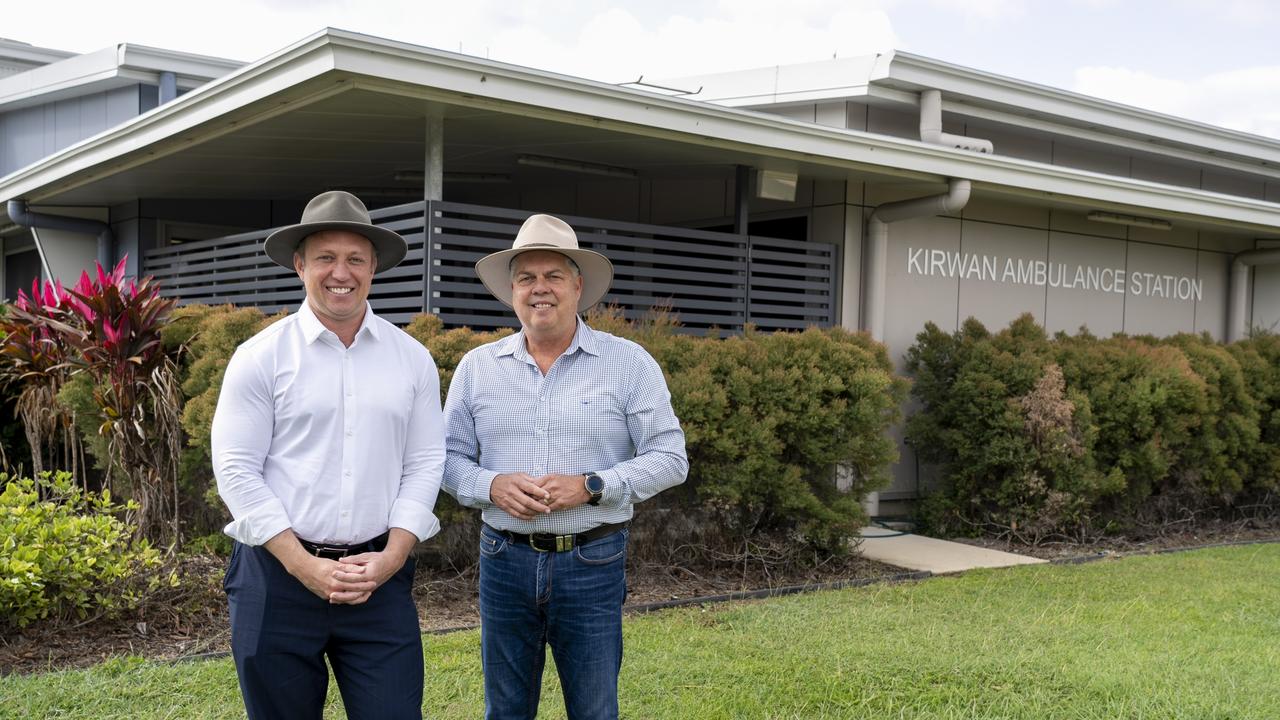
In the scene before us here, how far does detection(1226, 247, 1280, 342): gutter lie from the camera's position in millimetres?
12492

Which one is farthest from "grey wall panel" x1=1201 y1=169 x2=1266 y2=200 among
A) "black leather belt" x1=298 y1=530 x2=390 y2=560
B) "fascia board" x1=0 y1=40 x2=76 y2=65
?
"fascia board" x1=0 y1=40 x2=76 y2=65

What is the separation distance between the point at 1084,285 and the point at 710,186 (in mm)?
4027

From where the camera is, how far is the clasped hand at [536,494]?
3033 millimetres

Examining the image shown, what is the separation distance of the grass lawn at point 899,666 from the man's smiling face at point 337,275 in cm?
205

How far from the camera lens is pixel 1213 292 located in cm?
1258

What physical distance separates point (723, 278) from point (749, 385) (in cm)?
156

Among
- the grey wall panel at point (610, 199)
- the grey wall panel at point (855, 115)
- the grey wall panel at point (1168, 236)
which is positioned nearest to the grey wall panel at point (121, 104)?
the grey wall panel at point (610, 199)

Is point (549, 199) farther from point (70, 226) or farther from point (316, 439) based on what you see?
point (316, 439)

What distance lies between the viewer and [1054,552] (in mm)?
8430

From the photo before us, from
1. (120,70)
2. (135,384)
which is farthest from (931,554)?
(120,70)

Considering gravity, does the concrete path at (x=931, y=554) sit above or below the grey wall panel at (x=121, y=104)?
below

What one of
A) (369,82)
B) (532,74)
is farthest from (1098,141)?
(369,82)

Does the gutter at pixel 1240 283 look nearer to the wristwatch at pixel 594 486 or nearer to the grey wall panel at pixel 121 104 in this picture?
the wristwatch at pixel 594 486

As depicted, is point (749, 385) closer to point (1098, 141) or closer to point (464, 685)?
point (464, 685)
